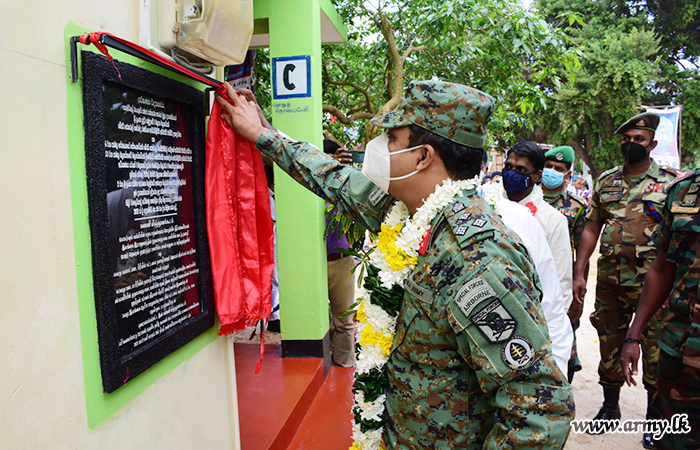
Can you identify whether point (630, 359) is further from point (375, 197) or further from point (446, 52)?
point (446, 52)

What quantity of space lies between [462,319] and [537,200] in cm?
216

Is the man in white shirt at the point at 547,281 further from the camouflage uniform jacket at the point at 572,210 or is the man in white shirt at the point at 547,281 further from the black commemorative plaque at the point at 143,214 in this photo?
the camouflage uniform jacket at the point at 572,210

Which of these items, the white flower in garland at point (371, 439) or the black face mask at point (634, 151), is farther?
the black face mask at point (634, 151)

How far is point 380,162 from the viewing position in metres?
1.69

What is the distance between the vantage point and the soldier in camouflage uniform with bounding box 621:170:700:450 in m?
2.32

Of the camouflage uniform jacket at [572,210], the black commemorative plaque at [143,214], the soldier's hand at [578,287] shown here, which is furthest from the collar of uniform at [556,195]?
the black commemorative plaque at [143,214]

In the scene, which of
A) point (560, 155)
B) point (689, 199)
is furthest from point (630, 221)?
point (689, 199)

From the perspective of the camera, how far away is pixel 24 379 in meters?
1.06

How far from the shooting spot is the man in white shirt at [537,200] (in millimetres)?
3064

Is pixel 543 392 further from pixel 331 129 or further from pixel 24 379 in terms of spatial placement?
pixel 331 129

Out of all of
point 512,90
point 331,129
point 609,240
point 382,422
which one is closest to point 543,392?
point 382,422

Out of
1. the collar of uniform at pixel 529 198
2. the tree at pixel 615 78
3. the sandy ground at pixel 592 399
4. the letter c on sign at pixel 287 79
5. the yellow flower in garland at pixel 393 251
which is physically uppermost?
the tree at pixel 615 78

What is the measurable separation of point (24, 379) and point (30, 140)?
566 mm

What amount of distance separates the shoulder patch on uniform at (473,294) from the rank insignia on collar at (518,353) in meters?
0.14
